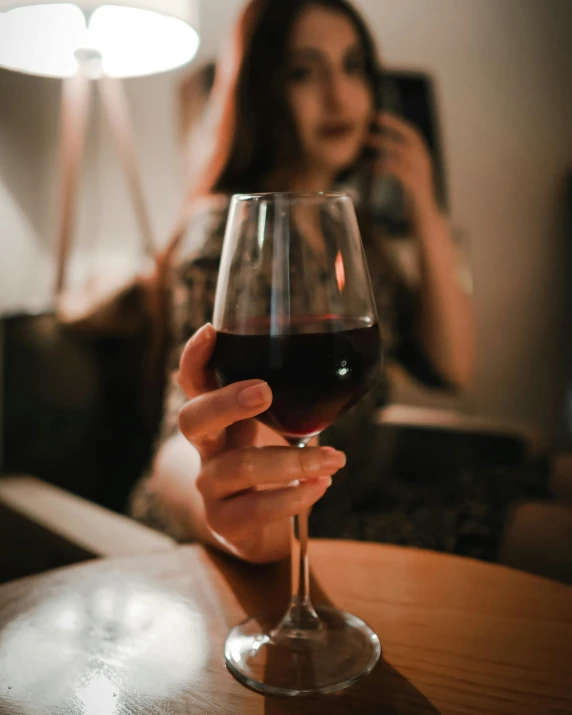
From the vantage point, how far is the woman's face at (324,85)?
1.71m

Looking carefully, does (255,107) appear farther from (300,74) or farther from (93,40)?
(93,40)

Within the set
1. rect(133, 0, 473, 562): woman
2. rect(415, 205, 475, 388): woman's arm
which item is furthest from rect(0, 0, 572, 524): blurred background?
rect(415, 205, 475, 388): woman's arm

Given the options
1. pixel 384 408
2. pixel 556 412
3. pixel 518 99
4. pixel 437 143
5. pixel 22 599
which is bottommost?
pixel 556 412

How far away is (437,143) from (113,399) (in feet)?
4.50

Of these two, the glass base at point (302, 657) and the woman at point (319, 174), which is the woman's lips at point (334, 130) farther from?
the glass base at point (302, 657)

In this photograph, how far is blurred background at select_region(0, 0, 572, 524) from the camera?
6.04 ft

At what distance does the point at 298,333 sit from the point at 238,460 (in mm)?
125

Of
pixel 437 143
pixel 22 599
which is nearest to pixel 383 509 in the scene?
pixel 22 599

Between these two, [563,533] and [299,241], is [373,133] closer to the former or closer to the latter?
[563,533]

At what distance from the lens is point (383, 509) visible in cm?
126

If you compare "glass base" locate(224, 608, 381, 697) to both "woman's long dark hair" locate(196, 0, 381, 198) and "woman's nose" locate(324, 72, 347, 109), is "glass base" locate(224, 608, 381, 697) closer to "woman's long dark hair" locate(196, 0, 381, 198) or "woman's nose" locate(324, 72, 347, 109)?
"woman's long dark hair" locate(196, 0, 381, 198)

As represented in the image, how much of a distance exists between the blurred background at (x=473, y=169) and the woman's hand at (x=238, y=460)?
1346mm

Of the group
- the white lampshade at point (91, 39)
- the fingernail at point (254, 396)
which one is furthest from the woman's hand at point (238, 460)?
the white lampshade at point (91, 39)

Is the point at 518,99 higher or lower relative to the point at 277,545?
higher
